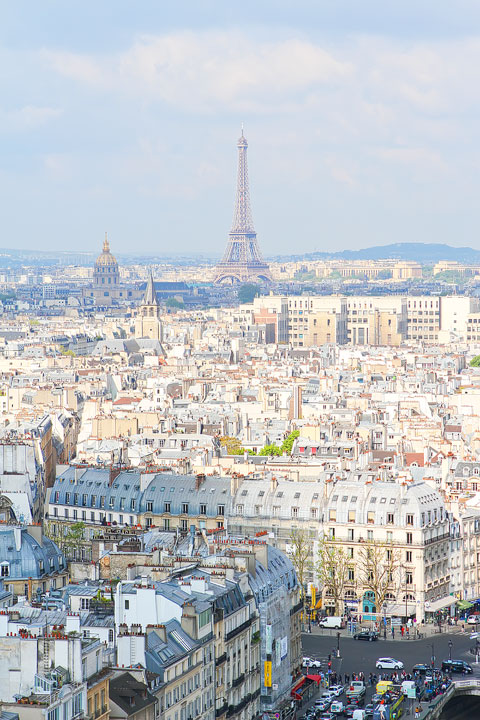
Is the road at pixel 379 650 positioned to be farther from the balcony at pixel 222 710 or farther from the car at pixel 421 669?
the balcony at pixel 222 710

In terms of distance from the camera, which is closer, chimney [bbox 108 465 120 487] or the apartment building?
the apartment building

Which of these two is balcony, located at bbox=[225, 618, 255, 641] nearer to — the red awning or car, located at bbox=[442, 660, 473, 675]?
the red awning

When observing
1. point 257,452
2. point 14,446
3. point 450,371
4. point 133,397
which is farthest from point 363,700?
point 450,371

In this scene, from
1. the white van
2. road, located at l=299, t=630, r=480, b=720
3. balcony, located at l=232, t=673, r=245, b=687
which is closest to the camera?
balcony, located at l=232, t=673, r=245, b=687

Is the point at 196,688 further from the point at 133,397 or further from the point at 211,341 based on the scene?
the point at 211,341

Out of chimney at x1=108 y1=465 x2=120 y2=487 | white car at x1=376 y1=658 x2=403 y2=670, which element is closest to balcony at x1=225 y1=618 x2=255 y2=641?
white car at x1=376 y1=658 x2=403 y2=670

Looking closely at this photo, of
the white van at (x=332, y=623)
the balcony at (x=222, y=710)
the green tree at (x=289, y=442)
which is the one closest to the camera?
the balcony at (x=222, y=710)

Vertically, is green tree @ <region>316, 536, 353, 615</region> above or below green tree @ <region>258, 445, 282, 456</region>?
below

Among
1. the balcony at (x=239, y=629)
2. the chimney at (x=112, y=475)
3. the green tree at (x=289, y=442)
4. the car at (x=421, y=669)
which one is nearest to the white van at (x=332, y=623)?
the car at (x=421, y=669)
